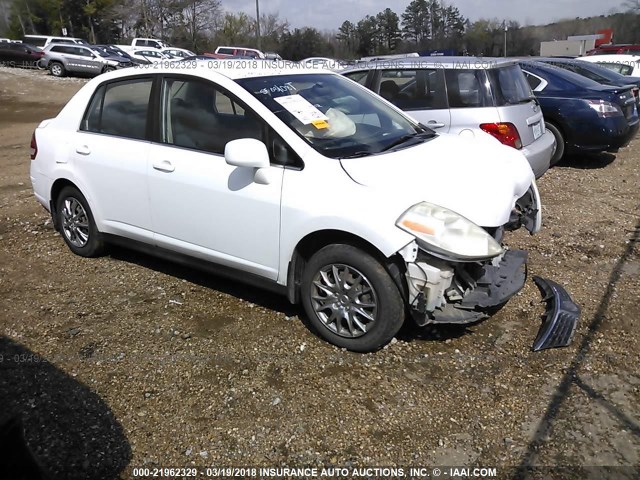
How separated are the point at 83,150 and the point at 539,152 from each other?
15.6 ft

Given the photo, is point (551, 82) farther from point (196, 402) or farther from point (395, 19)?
point (395, 19)

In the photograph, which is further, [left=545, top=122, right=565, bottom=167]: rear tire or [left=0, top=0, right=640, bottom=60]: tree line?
[left=0, top=0, right=640, bottom=60]: tree line

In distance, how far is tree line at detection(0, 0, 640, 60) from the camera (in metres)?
57.8

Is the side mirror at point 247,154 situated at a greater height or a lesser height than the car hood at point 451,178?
greater

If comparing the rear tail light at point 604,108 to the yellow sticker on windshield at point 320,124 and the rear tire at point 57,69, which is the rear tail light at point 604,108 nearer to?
the yellow sticker on windshield at point 320,124

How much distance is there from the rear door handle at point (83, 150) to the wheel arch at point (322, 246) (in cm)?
219

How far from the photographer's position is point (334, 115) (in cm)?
395

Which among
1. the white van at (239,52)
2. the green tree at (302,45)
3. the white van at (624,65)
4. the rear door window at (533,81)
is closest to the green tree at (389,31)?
the green tree at (302,45)

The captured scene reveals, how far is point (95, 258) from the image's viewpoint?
516cm

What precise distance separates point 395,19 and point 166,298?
75519 millimetres

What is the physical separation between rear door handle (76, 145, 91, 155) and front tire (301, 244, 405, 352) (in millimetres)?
2297

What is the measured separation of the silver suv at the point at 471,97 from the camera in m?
5.99

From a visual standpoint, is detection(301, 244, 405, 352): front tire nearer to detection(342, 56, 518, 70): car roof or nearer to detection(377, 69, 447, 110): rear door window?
detection(377, 69, 447, 110): rear door window

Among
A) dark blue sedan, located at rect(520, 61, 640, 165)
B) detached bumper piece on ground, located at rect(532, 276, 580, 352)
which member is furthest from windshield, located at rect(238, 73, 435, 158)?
dark blue sedan, located at rect(520, 61, 640, 165)
